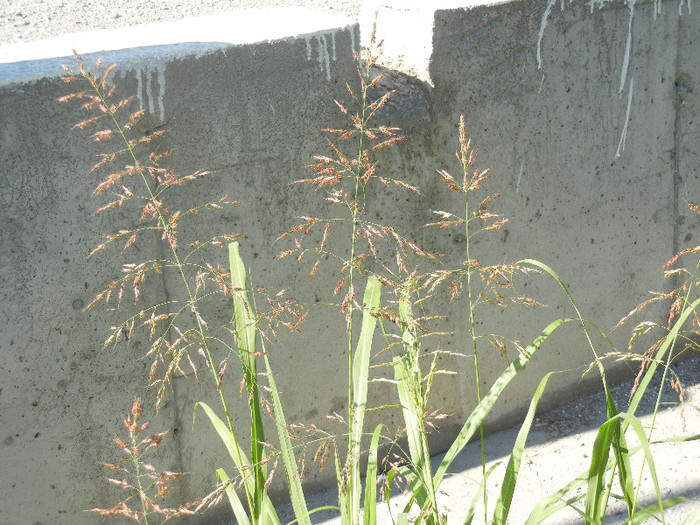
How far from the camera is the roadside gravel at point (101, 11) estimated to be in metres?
4.34

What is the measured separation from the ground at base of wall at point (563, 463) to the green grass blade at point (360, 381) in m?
0.85

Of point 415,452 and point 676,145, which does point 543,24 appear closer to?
point 676,145

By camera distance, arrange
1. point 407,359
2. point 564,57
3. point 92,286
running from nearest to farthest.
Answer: point 407,359, point 92,286, point 564,57

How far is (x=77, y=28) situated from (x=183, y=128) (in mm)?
2552

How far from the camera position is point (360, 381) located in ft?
5.45

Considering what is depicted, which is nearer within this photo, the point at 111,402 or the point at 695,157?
the point at 111,402

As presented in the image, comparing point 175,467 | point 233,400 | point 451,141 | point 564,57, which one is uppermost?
point 564,57

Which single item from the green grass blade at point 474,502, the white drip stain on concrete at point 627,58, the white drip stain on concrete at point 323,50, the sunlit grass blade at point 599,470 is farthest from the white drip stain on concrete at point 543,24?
the sunlit grass blade at point 599,470

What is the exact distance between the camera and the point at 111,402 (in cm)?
222

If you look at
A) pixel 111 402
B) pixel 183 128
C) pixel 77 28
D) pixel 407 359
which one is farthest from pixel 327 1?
pixel 407 359

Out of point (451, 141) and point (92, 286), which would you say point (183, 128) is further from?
point (451, 141)

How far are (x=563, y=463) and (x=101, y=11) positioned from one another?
3.41 meters

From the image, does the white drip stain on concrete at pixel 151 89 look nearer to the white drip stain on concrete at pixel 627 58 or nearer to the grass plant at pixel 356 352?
the grass plant at pixel 356 352

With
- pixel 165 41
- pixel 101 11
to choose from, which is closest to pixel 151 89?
pixel 165 41
